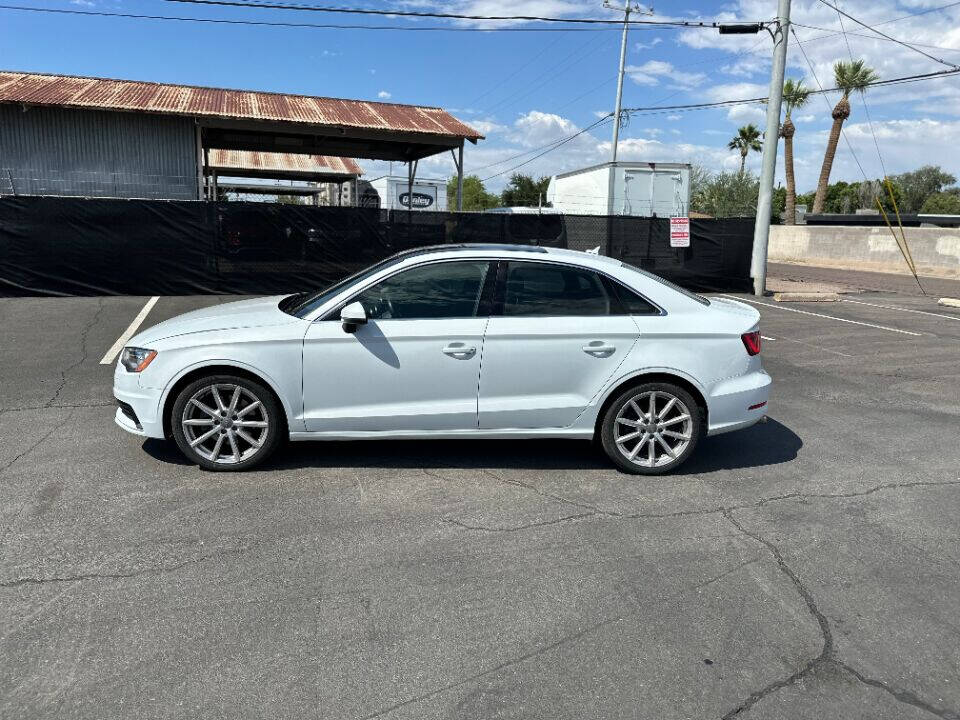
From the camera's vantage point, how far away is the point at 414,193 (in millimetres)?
28328

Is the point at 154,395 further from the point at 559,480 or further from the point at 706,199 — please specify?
the point at 706,199

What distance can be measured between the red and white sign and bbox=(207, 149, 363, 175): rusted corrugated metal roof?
682 inches

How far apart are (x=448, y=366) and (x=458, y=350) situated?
127mm

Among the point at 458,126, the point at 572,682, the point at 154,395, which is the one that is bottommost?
the point at 572,682

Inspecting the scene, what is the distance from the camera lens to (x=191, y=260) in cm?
1363

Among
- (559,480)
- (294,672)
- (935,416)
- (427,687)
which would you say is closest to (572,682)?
(427,687)

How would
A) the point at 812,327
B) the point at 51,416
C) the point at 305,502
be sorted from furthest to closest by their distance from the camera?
the point at 812,327
the point at 51,416
the point at 305,502

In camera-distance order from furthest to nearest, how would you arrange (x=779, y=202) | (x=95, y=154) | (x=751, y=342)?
(x=779, y=202)
(x=95, y=154)
(x=751, y=342)

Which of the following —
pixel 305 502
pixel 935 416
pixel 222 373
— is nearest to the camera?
pixel 305 502

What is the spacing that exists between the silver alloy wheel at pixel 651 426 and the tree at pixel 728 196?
177 feet

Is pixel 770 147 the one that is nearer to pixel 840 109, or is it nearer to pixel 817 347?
pixel 817 347

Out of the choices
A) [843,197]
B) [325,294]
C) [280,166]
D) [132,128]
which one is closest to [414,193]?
[280,166]

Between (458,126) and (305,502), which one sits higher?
(458,126)

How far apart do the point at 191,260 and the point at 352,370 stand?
10.5 m
